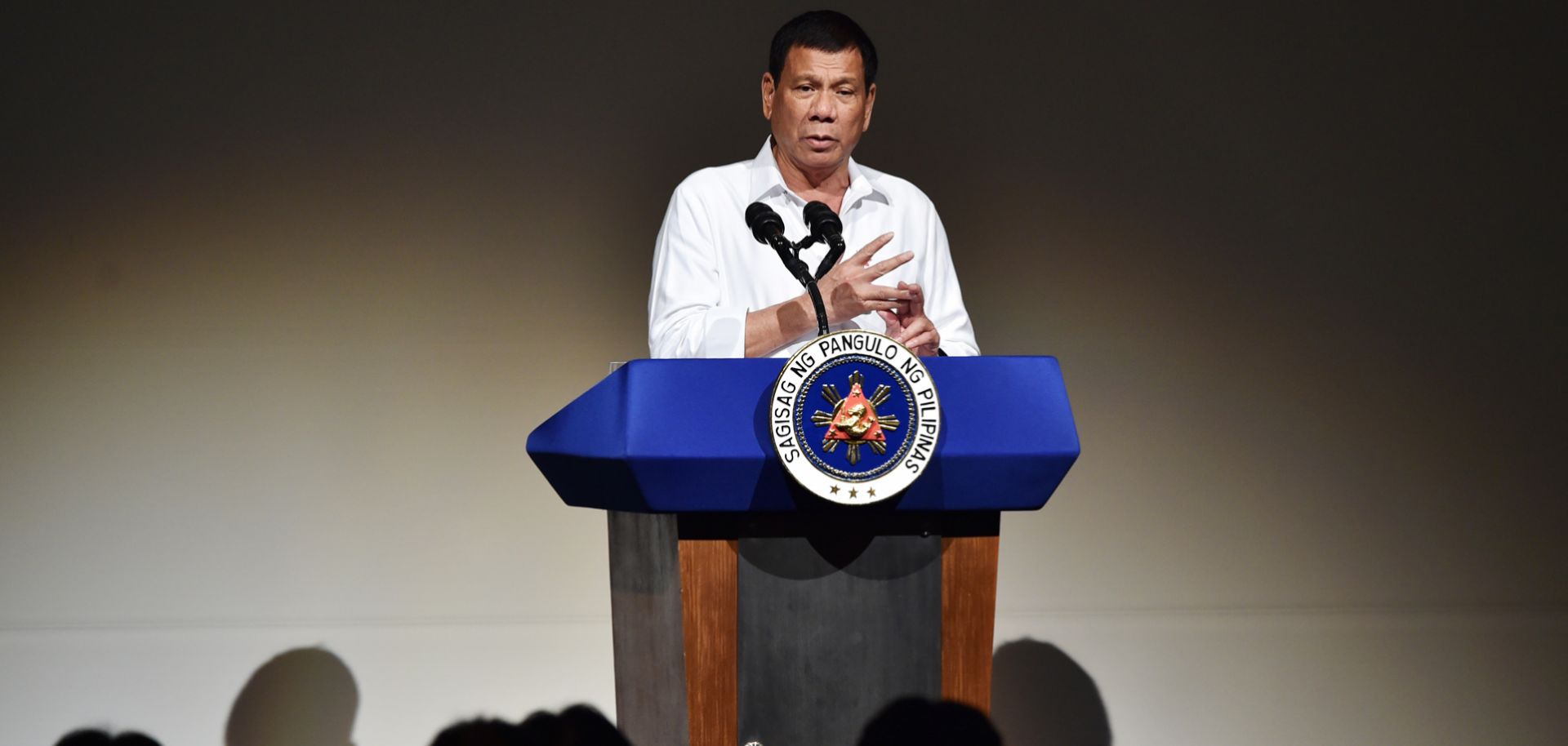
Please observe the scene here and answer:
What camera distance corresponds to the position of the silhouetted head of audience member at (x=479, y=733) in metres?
3.02

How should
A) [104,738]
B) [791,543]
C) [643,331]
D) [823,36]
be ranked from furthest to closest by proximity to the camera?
[643,331], [104,738], [823,36], [791,543]

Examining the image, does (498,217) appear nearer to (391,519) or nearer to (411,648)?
(391,519)

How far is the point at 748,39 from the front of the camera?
3127mm

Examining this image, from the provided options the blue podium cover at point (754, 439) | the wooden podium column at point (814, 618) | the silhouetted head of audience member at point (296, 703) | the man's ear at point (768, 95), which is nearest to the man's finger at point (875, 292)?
the blue podium cover at point (754, 439)

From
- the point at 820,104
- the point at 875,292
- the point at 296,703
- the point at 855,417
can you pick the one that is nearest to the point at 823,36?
the point at 820,104

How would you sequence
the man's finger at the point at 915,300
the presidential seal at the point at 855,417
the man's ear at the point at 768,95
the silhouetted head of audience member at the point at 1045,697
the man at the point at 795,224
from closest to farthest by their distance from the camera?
the presidential seal at the point at 855,417
the man's finger at the point at 915,300
the man at the point at 795,224
the man's ear at the point at 768,95
the silhouetted head of audience member at the point at 1045,697

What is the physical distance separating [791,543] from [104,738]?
2276mm

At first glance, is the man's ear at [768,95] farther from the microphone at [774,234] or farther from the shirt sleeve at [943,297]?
the microphone at [774,234]

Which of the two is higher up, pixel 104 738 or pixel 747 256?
pixel 747 256

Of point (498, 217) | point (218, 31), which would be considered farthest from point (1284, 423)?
point (218, 31)

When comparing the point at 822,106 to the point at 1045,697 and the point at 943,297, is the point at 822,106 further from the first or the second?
the point at 1045,697

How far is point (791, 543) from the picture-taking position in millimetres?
1509

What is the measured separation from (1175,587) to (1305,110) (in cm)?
126

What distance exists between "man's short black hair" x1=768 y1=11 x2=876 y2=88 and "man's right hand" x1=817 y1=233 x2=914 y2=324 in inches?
18.2
